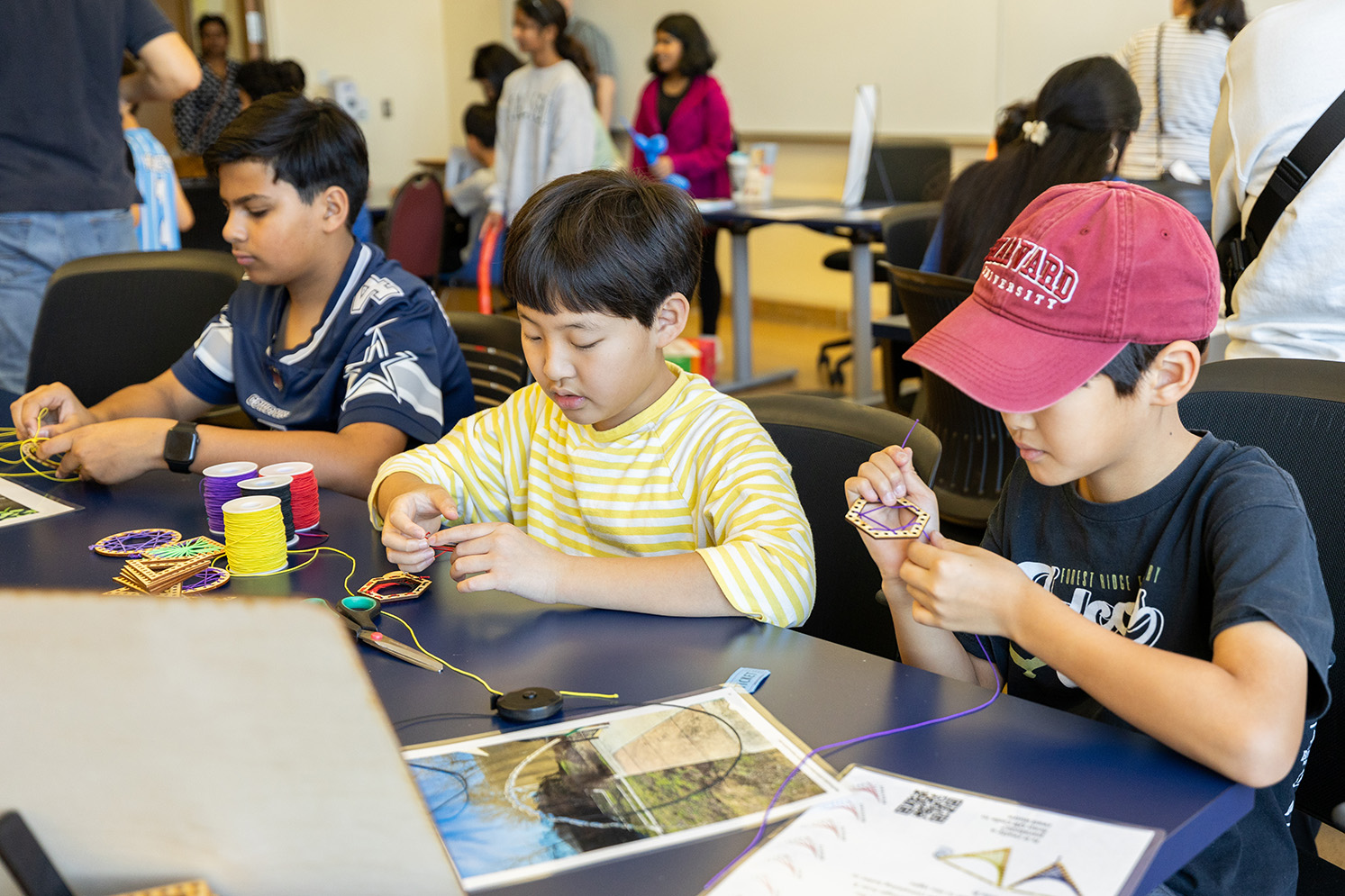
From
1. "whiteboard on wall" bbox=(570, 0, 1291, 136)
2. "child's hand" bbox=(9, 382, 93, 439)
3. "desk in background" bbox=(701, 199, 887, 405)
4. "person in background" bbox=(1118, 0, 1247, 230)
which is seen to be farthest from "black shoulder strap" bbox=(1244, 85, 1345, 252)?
"whiteboard on wall" bbox=(570, 0, 1291, 136)

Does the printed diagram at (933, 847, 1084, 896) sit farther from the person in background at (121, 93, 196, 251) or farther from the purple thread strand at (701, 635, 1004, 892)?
the person in background at (121, 93, 196, 251)

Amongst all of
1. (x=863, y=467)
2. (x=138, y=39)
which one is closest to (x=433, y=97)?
(x=138, y=39)

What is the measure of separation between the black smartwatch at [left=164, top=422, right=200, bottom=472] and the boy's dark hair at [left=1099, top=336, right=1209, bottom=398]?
1240mm

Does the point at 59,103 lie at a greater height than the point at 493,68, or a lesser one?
lesser

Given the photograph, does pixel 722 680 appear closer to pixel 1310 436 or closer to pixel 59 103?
pixel 1310 436

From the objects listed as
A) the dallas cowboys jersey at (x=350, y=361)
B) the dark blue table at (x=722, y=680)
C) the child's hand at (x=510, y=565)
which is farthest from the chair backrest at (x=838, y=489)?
the dallas cowboys jersey at (x=350, y=361)

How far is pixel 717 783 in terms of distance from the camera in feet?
2.85

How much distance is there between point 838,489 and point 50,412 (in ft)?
4.18

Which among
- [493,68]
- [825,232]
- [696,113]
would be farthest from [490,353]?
[493,68]

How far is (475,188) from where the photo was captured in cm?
631

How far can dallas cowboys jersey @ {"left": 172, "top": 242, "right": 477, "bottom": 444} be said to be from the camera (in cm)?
184

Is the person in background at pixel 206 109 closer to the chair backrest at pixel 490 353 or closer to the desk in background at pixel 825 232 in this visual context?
the desk in background at pixel 825 232

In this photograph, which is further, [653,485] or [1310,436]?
[653,485]

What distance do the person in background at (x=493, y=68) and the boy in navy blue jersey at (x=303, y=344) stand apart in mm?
4693
